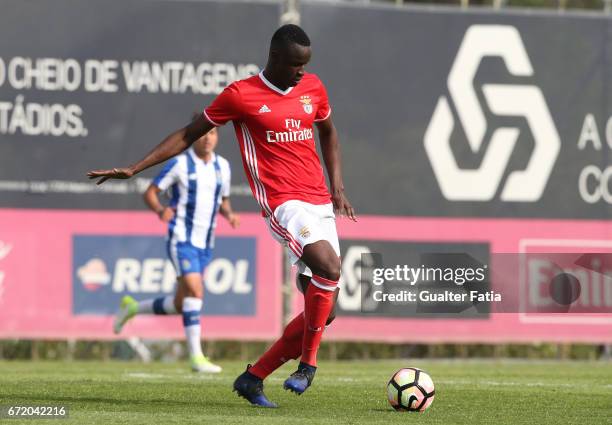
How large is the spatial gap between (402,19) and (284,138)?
23.5ft

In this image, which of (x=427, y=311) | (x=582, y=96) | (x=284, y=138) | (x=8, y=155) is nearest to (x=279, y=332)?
(x=427, y=311)

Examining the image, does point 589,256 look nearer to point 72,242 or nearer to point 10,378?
point 72,242

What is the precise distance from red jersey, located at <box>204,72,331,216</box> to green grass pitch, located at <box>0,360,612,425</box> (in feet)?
4.52

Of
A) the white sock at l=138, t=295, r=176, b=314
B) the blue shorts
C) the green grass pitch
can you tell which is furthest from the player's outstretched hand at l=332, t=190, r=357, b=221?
the white sock at l=138, t=295, r=176, b=314

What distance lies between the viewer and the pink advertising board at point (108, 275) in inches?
552

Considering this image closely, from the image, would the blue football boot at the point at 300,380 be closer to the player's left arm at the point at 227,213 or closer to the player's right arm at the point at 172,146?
the player's right arm at the point at 172,146

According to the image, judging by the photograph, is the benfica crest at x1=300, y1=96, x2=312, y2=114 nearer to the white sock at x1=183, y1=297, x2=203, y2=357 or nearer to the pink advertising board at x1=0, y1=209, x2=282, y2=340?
the white sock at x1=183, y1=297, x2=203, y2=357

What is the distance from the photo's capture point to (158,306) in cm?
1294

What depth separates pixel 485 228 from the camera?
1483cm

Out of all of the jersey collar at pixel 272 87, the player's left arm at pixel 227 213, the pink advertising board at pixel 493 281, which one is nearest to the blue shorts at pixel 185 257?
the player's left arm at pixel 227 213

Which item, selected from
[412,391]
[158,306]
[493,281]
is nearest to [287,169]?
[412,391]

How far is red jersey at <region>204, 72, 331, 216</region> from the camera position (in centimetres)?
812

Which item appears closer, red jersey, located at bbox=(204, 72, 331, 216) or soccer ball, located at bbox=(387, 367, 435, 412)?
soccer ball, located at bbox=(387, 367, 435, 412)

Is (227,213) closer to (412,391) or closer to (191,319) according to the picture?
(191,319)
